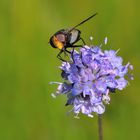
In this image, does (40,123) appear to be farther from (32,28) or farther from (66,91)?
(66,91)

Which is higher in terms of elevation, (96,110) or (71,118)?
(71,118)

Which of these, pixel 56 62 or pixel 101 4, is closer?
pixel 56 62

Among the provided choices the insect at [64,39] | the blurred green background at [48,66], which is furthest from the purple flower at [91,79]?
the blurred green background at [48,66]

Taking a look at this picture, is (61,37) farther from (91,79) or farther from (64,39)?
(91,79)

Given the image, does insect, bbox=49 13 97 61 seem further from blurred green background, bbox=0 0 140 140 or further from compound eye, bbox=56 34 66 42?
blurred green background, bbox=0 0 140 140

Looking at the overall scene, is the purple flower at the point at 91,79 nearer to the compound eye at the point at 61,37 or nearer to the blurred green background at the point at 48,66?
the compound eye at the point at 61,37

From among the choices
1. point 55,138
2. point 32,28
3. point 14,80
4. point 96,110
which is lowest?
point 96,110

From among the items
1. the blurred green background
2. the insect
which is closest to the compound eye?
the insect

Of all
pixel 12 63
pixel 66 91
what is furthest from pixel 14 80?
pixel 66 91
